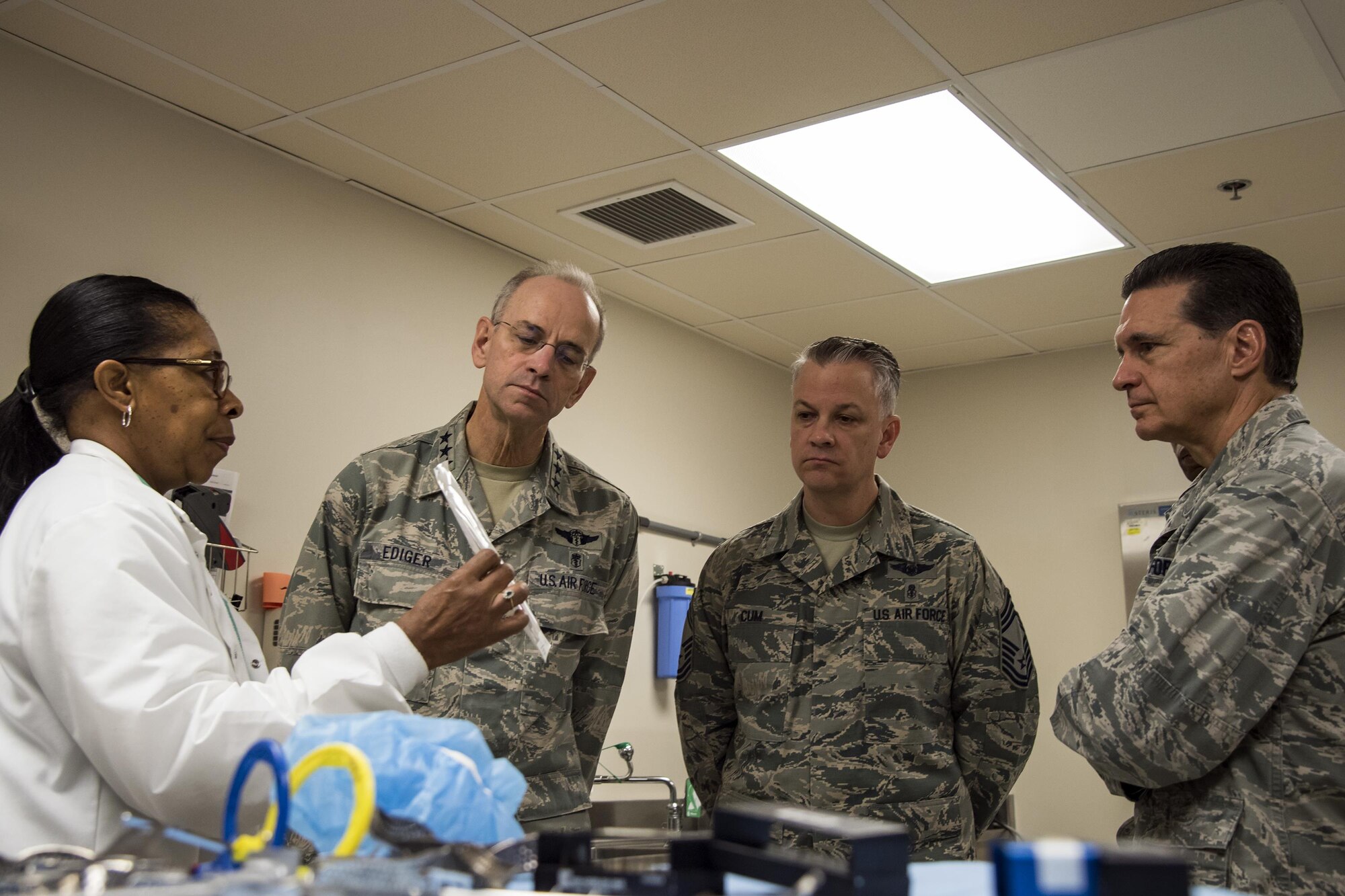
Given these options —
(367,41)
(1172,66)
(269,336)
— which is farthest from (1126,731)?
(269,336)

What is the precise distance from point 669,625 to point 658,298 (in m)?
1.48

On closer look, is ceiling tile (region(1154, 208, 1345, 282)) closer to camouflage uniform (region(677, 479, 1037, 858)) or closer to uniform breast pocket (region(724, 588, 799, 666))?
camouflage uniform (region(677, 479, 1037, 858))

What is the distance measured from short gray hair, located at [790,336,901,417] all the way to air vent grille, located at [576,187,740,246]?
1.47 metres

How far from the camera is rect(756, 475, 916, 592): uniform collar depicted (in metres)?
2.51

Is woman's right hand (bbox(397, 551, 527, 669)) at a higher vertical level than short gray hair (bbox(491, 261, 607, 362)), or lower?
lower

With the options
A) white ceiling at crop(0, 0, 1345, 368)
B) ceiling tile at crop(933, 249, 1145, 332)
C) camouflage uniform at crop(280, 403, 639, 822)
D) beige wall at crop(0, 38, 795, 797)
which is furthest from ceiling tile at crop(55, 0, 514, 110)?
ceiling tile at crop(933, 249, 1145, 332)

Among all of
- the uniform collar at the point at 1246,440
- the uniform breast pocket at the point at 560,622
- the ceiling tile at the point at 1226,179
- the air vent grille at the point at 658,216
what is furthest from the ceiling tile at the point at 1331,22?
the uniform breast pocket at the point at 560,622

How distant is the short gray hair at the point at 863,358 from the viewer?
8.59 ft

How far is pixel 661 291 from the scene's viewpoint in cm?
501

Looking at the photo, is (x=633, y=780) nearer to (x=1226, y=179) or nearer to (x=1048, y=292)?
(x=1048, y=292)

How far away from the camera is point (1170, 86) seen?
321 cm

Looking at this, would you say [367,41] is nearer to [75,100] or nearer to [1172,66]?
[75,100]

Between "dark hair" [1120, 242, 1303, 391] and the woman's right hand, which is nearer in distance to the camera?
the woman's right hand

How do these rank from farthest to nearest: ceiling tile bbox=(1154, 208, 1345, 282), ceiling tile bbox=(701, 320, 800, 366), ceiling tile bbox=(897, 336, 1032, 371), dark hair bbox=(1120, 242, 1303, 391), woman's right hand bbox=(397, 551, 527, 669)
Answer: ceiling tile bbox=(897, 336, 1032, 371) → ceiling tile bbox=(701, 320, 800, 366) → ceiling tile bbox=(1154, 208, 1345, 282) → dark hair bbox=(1120, 242, 1303, 391) → woman's right hand bbox=(397, 551, 527, 669)
